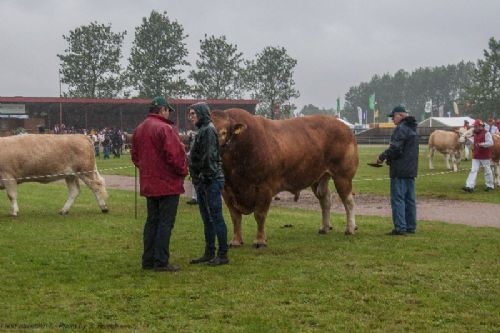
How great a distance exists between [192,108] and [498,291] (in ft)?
14.0

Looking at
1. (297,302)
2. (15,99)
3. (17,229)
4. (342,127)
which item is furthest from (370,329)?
(15,99)

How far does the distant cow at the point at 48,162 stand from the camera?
13523 millimetres

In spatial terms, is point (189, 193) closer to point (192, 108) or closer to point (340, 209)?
point (340, 209)

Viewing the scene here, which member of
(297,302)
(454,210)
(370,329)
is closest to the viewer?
(370,329)

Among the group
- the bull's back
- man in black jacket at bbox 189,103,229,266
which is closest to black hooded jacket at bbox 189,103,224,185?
man in black jacket at bbox 189,103,229,266

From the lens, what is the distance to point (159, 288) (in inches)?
273

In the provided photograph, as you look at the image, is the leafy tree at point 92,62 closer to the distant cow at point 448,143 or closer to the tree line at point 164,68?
the tree line at point 164,68

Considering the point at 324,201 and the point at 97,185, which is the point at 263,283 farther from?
the point at 97,185

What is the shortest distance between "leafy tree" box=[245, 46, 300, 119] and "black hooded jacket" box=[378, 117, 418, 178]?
232 ft

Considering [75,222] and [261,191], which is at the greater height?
[261,191]

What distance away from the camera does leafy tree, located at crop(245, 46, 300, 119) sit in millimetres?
82125

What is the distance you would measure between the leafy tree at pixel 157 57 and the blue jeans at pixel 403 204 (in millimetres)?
67450

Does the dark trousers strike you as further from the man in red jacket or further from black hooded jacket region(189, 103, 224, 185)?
black hooded jacket region(189, 103, 224, 185)

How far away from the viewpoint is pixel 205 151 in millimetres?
8133
